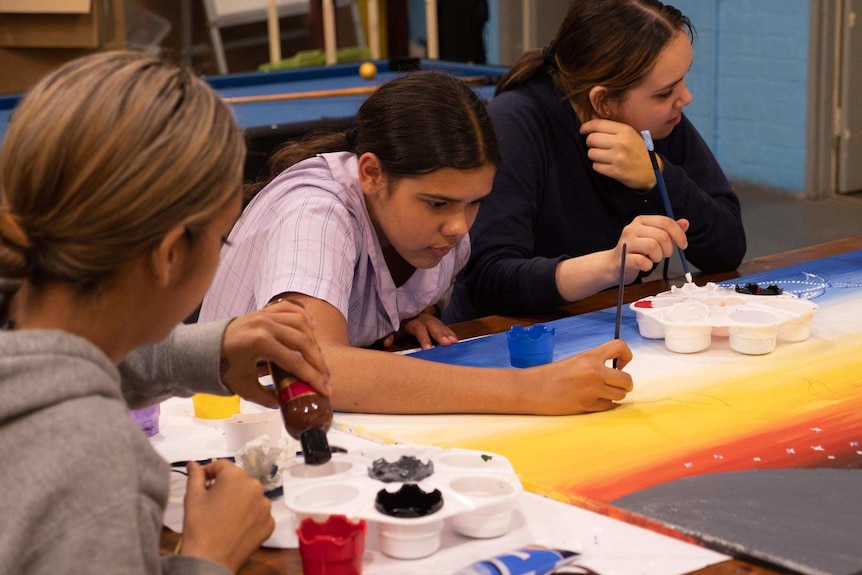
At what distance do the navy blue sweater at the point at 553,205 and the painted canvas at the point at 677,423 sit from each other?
0.41 meters

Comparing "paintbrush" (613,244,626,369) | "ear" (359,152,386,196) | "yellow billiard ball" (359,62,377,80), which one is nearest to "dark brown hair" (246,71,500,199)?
"ear" (359,152,386,196)

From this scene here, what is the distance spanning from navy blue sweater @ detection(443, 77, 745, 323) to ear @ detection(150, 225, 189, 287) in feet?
3.92

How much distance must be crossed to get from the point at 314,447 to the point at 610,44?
4.45 feet

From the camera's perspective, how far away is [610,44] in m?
2.25

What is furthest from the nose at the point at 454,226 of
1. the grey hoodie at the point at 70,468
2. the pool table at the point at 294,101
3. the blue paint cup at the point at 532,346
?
the pool table at the point at 294,101

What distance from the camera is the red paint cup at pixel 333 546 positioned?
3.41 feet

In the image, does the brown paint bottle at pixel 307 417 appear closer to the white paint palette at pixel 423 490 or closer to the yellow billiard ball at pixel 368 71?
the white paint palette at pixel 423 490

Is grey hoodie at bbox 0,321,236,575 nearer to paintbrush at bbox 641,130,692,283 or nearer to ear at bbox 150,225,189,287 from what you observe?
ear at bbox 150,225,189,287

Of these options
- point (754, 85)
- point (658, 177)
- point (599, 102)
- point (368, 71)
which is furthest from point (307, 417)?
point (754, 85)

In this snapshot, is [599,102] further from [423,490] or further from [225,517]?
[225,517]

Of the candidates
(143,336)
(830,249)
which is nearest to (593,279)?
(830,249)

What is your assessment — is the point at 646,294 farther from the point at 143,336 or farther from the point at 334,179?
the point at 143,336

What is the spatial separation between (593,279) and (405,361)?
582mm

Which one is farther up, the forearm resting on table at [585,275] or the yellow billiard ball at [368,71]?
the yellow billiard ball at [368,71]
